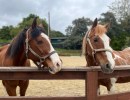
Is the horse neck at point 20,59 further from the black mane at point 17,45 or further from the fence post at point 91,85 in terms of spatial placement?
the fence post at point 91,85

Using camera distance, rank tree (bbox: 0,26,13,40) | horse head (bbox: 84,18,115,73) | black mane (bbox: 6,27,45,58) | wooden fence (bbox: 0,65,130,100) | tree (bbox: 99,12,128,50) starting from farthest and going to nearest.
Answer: tree (bbox: 0,26,13,40) → tree (bbox: 99,12,128,50) → black mane (bbox: 6,27,45,58) → horse head (bbox: 84,18,115,73) → wooden fence (bbox: 0,65,130,100)

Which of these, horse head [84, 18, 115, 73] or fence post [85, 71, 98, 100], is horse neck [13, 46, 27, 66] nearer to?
horse head [84, 18, 115, 73]

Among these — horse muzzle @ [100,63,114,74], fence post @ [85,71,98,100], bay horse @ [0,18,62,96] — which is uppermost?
bay horse @ [0,18,62,96]

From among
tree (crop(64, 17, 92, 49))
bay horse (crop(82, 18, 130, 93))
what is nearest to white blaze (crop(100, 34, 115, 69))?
bay horse (crop(82, 18, 130, 93))

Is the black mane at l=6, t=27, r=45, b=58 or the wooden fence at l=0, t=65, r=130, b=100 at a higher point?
the black mane at l=6, t=27, r=45, b=58

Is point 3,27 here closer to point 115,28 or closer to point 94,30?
point 115,28

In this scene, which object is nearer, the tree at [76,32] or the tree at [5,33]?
the tree at [76,32]

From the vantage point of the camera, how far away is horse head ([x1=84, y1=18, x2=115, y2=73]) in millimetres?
4534

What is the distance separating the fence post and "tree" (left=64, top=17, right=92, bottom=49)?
55306 millimetres

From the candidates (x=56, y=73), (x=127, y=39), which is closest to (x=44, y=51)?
(x=56, y=73)

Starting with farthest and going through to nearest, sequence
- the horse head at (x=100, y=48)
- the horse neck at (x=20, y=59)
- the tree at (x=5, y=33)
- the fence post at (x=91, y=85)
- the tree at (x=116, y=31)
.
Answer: the tree at (x=5, y=33) → the tree at (x=116, y=31) → the horse neck at (x=20, y=59) → the horse head at (x=100, y=48) → the fence post at (x=91, y=85)

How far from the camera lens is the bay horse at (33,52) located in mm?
4408

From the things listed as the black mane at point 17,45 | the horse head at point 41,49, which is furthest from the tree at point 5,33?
the horse head at point 41,49

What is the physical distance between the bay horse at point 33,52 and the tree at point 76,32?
54.0m
